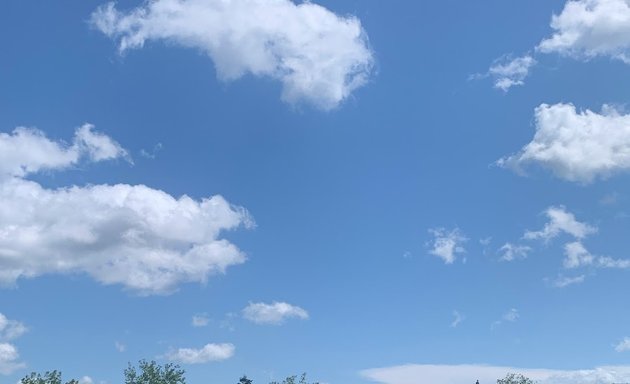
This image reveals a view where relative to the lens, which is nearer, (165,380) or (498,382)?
(165,380)

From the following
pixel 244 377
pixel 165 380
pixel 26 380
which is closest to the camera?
pixel 26 380

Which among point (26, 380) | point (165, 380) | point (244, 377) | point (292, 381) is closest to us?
point (26, 380)

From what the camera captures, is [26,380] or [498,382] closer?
[26,380]

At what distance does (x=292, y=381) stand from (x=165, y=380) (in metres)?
25.9

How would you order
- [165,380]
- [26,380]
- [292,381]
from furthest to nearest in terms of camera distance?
[292,381] < [165,380] < [26,380]

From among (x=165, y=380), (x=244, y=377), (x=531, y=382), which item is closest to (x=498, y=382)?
(x=531, y=382)

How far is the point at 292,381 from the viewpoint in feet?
399

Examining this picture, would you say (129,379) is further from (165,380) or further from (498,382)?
(498,382)

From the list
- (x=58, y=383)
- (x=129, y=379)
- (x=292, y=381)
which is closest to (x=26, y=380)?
(x=58, y=383)

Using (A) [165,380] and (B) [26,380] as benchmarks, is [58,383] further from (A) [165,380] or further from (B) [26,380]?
(A) [165,380]

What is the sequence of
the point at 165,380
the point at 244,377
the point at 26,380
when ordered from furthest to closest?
the point at 244,377, the point at 165,380, the point at 26,380

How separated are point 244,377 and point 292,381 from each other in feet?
85.4

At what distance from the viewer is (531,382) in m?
128

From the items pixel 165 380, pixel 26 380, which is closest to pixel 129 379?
pixel 165 380
